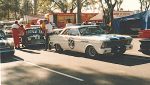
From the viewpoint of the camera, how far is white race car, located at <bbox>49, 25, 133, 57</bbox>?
792cm

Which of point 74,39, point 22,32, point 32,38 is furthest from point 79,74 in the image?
point 22,32

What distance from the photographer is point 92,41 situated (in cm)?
825

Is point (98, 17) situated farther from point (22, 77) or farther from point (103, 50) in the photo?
point (22, 77)

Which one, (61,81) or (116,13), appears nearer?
(61,81)

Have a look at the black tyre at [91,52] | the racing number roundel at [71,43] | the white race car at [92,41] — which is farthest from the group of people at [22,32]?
the black tyre at [91,52]

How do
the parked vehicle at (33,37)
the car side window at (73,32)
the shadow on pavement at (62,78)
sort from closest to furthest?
1. the shadow on pavement at (62,78)
2. the car side window at (73,32)
3. the parked vehicle at (33,37)

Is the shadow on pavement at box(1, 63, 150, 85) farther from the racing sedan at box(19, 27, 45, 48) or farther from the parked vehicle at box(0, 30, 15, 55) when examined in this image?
the racing sedan at box(19, 27, 45, 48)

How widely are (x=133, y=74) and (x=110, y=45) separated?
94.4 inches

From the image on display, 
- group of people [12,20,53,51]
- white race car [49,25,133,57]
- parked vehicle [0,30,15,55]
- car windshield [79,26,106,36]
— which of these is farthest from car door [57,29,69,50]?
parked vehicle [0,30,15,55]

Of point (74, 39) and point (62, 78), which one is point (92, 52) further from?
point (62, 78)

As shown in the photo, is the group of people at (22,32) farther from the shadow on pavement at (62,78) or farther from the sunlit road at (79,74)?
the shadow on pavement at (62,78)

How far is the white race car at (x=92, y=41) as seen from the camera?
7918 millimetres

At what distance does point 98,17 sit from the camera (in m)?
36.5

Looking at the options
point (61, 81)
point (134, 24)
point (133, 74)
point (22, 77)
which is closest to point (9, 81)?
point (22, 77)
